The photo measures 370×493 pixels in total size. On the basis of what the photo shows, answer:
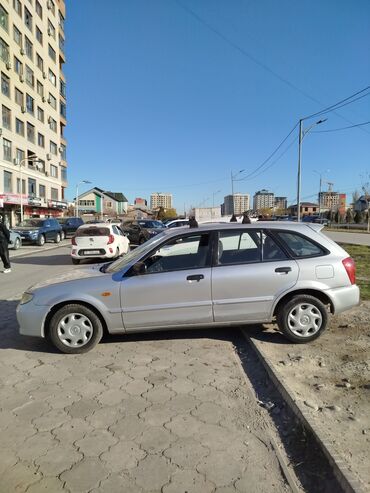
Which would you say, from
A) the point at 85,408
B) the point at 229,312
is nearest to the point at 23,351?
the point at 85,408

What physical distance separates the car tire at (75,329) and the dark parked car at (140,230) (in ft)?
52.8

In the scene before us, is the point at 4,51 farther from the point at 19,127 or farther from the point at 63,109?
the point at 63,109

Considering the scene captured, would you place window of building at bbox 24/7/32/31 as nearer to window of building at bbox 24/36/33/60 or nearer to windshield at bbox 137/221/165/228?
window of building at bbox 24/36/33/60

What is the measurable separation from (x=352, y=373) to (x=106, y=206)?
12537cm

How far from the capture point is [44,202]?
53.4 metres

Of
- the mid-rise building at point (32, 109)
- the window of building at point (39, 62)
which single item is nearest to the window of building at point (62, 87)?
the mid-rise building at point (32, 109)

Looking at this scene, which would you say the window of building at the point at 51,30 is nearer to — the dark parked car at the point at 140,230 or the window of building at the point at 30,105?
the window of building at the point at 30,105

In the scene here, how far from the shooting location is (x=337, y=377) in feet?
14.0

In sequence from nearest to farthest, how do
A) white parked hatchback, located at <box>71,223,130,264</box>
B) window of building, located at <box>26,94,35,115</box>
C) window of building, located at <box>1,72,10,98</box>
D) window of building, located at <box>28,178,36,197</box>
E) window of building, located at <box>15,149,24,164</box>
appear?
white parked hatchback, located at <box>71,223,130,264</box> < window of building, located at <box>1,72,10,98</box> < window of building, located at <box>15,149,24,164</box> < window of building, located at <box>26,94,35,115</box> < window of building, located at <box>28,178,36,197</box>

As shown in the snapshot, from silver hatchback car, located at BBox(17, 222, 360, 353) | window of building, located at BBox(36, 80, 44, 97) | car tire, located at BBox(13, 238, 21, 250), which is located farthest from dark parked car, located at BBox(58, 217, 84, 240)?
silver hatchback car, located at BBox(17, 222, 360, 353)

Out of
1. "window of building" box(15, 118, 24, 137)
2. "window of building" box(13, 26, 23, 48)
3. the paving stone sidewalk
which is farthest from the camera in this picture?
"window of building" box(15, 118, 24, 137)

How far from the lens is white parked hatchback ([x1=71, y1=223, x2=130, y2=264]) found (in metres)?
16.0

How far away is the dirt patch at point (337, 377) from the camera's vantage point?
10.1 ft

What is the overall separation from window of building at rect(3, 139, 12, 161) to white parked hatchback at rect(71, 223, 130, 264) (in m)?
30.3
